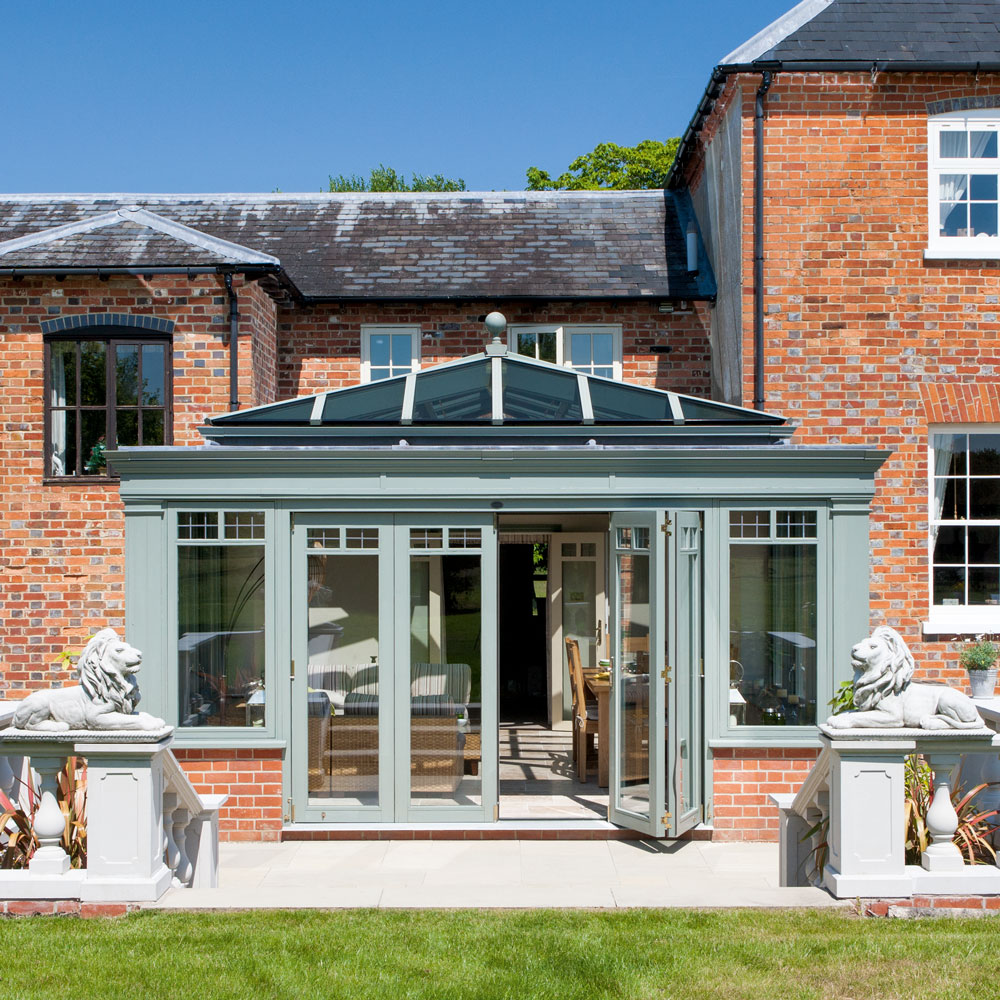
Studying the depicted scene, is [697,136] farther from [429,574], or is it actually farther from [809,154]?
[429,574]

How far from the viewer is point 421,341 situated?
13.8 metres

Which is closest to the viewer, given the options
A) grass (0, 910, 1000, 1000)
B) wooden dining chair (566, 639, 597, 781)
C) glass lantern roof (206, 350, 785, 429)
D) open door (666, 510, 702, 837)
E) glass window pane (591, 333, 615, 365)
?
grass (0, 910, 1000, 1000)

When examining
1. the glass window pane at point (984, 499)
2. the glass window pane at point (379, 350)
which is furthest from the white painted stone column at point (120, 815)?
the glass window pane at point (984, 499)

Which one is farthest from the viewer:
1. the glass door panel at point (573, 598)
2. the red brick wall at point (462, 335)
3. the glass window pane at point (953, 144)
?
the red brick wall at point (462, 335)

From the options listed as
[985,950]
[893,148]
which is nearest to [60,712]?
[985,950]

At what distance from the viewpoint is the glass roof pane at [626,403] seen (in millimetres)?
9305

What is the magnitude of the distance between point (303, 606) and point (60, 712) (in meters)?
2.66

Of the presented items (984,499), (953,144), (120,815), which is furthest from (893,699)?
(953,144)

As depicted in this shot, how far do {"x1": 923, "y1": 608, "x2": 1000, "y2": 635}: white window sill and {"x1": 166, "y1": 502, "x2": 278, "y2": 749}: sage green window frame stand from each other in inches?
259

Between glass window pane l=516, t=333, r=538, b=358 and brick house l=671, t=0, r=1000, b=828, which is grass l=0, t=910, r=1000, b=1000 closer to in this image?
brick house l=671, t=0, r=1000, b=828

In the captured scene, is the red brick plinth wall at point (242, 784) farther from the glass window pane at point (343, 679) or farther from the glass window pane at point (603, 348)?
the glass window pane at point (603, 348)

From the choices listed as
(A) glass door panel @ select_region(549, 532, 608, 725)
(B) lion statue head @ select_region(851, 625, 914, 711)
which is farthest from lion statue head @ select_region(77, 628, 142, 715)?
(A) glass door panel @ select_region(549, 532, 608, 725)

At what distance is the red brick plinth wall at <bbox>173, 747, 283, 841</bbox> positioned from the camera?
27.7 feet

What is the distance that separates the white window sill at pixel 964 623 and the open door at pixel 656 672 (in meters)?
3.84
